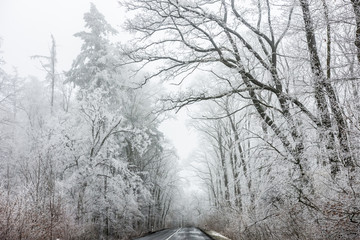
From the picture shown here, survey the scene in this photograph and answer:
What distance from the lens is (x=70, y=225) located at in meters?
10.5

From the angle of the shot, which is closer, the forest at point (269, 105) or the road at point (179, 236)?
the forest at point (269, 105)

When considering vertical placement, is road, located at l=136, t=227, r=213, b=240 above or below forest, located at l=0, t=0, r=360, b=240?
below

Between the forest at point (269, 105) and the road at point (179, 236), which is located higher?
the forest at point (269, 105)

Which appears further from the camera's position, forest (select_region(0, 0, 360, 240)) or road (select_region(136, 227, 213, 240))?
road (select_region(136, 227, 213, 240))

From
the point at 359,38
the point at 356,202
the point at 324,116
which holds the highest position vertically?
the point at 359,38

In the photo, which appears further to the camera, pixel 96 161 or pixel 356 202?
pixel 96 161

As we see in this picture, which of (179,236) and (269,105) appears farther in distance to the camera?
(179,236)

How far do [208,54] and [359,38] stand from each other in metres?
3.84

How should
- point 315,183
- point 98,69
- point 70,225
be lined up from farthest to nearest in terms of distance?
1. point 98,69
2. point 70,225
3. point 315,183

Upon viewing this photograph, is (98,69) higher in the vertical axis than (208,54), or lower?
higher

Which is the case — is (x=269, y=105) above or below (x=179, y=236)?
above

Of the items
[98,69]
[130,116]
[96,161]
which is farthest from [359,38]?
[130,116]

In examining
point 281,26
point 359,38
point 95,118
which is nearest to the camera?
point 359,38

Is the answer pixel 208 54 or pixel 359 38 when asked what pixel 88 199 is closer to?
pixel 208 54
